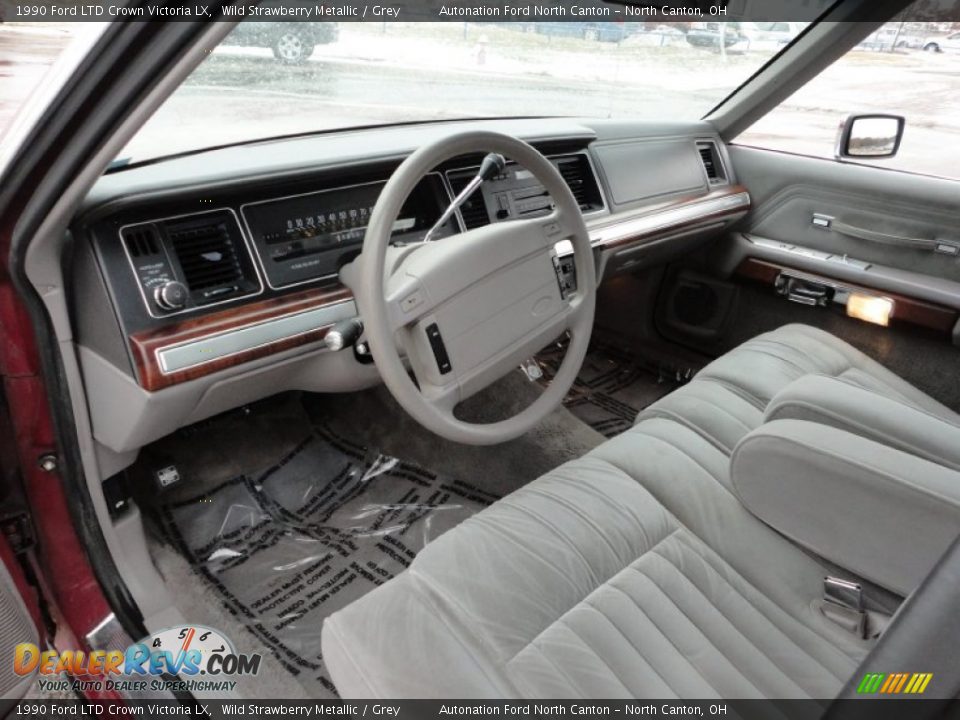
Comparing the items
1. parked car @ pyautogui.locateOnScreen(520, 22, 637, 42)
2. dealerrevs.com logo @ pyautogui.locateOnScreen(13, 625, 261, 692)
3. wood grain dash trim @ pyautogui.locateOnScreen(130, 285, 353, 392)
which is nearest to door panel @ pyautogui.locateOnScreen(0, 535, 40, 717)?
dealerrevs.com logo @ pyautogui.locateOnScreen(13, 625, 261, 692)

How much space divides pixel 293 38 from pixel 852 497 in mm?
1543

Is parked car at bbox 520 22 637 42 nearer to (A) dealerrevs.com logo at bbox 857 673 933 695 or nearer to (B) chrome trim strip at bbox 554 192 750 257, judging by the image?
(B) chrome trim strip at bbox 554 192 750 257

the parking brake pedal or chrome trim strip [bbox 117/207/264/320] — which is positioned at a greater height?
chrome trim strip [bbox 117/207/264/320]

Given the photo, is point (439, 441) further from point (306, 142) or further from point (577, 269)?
point (306, 142)

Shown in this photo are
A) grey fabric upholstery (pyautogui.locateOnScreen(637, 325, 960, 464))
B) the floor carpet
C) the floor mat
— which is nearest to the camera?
grey fabric upholstery (pyautogui.locateOnScreen(637, 325, 960, 464))

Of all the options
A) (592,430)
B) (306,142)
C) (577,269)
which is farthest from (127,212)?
(592,430)

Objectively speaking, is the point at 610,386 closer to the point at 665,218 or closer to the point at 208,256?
the point at 665,218

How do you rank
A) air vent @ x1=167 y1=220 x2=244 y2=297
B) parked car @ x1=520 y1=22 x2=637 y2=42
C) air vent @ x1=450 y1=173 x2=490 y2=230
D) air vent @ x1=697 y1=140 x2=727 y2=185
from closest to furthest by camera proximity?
1. air vent @ x1=167 y1=220 x2=244 y2=297
2. air vent @ x1=450 y1=173 x2=490 y2=230
3. parked car @ x1=520 y1=22 x2=637 y2=42
4. air vent @ x1=697 y1=140 x2=727 y2=185

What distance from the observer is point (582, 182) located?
2.35 metres

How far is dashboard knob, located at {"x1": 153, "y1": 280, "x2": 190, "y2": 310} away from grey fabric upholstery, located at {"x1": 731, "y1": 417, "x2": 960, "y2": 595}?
1126 mm

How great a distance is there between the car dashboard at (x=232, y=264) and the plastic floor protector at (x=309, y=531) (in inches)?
17.2

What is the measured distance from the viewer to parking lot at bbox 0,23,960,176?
1688 millimetres

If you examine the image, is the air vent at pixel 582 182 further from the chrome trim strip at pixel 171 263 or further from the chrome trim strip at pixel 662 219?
the chrome trim strip at pixel 171 263

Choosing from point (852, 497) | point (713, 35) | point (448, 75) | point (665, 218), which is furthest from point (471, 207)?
point (852, 497)
